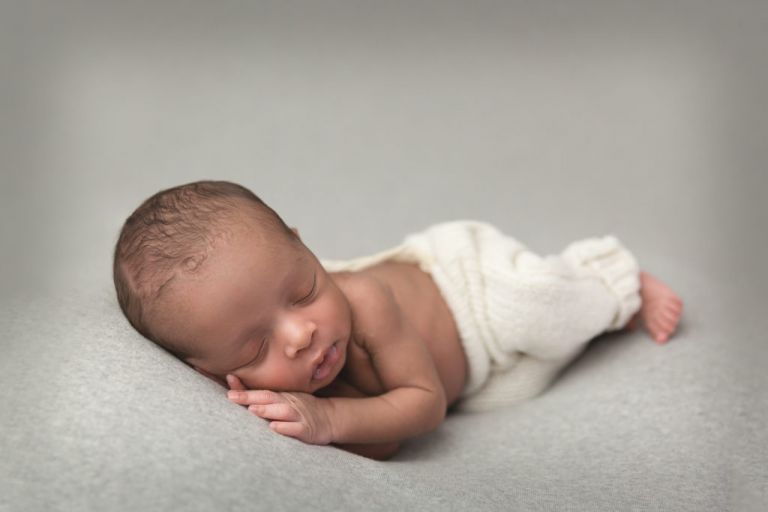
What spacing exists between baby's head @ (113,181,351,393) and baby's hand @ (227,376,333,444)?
3 cm

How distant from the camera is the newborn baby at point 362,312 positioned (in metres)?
1.05

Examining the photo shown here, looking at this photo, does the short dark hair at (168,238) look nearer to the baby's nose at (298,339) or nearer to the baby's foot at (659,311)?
the baby's nose at (298,339)

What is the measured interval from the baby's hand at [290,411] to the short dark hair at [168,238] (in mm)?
106

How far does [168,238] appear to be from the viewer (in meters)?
1.06

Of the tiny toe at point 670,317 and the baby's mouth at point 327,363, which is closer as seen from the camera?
the baby's mouth at point 327,363

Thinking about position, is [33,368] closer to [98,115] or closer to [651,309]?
[98,115]

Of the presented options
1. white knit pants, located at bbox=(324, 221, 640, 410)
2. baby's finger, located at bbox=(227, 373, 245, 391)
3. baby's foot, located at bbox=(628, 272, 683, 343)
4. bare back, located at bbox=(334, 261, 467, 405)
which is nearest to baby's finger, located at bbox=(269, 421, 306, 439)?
baby's finger, located at bbox=(227, 373, 245, 391)

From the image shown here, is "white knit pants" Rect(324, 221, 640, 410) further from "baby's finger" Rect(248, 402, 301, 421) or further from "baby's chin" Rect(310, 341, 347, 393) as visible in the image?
"baby's finger" Rect(248, 402, 301, 421)

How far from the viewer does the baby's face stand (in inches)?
40.8

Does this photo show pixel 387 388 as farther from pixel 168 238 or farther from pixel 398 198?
pixel 398 198

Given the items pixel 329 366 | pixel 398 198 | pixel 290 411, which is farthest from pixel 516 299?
pixel 398 198

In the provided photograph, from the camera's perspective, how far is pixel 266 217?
1.12m

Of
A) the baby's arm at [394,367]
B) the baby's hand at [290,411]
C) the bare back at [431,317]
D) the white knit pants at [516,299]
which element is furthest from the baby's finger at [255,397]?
the white knit pants at [516,299]

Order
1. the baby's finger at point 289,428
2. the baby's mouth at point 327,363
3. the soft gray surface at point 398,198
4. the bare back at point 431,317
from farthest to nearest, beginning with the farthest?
the bare back at point 431,317 < the baby's mouth at point 327,363 < the baby's finger at point 289,428 < the soft gray surface at point 398,198
